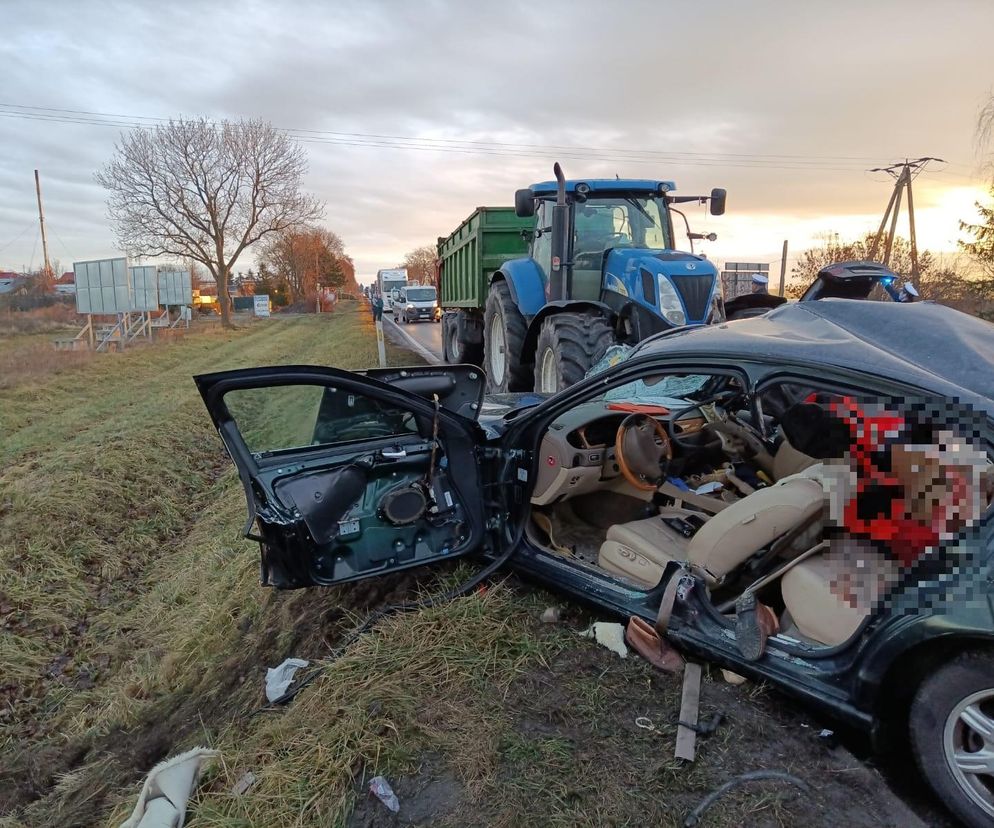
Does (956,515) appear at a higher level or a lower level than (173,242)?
lower

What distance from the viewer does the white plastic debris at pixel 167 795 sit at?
245cm

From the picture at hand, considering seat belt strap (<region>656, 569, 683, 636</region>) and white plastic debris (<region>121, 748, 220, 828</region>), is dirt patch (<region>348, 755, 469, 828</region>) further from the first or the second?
seat belt strap (<region>656, 569, 683, 636</region>)

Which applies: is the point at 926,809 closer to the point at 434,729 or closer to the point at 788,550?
the point at 788,550

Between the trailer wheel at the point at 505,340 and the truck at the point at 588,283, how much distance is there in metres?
0.01

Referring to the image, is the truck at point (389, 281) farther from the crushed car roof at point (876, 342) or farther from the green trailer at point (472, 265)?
the crushed car roof at point (876, 342)

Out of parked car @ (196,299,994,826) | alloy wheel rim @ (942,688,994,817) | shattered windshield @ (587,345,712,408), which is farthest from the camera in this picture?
shattered windshield @ (587,345,712,408)

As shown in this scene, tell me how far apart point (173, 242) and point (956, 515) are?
39472 mm

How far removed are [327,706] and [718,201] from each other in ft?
22.3

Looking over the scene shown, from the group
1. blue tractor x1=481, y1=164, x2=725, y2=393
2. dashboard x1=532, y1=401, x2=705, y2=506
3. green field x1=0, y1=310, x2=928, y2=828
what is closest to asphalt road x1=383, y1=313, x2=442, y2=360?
blue tractor x1=481, y1=164, x2=725, y2=393

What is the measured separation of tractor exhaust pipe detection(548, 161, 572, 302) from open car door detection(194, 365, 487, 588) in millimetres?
3881

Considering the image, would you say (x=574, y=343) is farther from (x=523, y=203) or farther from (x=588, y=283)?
(x=523, y=203)

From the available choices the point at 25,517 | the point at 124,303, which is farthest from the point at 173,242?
the point at 25,517

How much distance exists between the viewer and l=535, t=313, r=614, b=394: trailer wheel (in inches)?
257

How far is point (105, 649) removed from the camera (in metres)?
4.84
